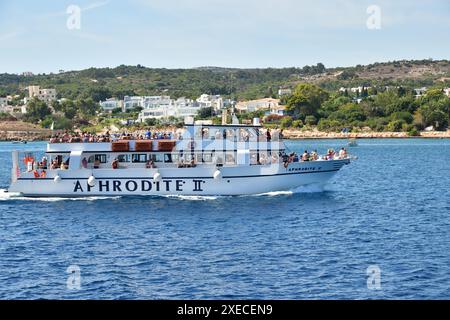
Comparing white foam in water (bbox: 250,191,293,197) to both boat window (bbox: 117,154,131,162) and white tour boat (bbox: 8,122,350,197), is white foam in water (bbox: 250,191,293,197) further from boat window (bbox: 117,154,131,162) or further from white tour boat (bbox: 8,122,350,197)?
boat window (bbox: 117,154,131,162)

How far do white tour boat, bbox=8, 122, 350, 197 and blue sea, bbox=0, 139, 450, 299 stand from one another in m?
0.90

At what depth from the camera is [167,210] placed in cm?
4228

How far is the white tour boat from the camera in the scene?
46406 millimetres

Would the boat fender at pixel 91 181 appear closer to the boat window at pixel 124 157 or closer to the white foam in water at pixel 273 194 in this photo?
the boat window at pixel 124 157

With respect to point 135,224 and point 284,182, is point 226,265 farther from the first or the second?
point 284,182

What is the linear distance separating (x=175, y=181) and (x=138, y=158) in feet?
10.5

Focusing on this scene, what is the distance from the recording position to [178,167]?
4669 cm

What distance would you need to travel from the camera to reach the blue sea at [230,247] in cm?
2445

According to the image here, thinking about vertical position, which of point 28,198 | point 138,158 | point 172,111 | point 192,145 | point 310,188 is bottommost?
point 28,198

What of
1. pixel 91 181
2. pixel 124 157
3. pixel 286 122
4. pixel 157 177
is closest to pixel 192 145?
pixel 157 177

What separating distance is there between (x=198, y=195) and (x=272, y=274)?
21.0 meters

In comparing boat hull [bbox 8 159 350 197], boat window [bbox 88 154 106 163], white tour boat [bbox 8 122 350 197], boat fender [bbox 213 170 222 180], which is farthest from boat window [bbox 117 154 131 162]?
boat fender [bbox 213 170 222 180]

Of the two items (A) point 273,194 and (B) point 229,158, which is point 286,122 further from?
(B) point 229,158
